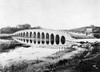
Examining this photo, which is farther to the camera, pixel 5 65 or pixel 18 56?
pixel 18 56

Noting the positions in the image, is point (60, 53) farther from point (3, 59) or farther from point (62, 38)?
point (3, 59)

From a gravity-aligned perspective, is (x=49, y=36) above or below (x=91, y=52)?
above

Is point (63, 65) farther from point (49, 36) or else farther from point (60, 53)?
point (49, 36)

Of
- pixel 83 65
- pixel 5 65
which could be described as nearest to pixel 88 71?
pixel 83 65

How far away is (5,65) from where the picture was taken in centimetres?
289

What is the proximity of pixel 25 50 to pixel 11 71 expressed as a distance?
3.37 ft

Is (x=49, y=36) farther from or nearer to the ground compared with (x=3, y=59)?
farther from the ground

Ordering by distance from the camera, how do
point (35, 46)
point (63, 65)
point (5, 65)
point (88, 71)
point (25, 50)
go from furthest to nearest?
point (35, 46)
point (25, 50)
point (5, 65)
point (63, 65)
point (88, 71)

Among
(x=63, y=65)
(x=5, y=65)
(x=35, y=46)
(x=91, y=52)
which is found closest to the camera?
(x=63, y=65)

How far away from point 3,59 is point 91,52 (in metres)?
2.30

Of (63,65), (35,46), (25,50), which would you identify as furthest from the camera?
(35,46)

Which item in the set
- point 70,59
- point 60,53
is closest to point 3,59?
point 60,53

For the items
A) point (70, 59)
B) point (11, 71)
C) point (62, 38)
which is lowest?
point (11, 71)

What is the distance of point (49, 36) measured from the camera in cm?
396
